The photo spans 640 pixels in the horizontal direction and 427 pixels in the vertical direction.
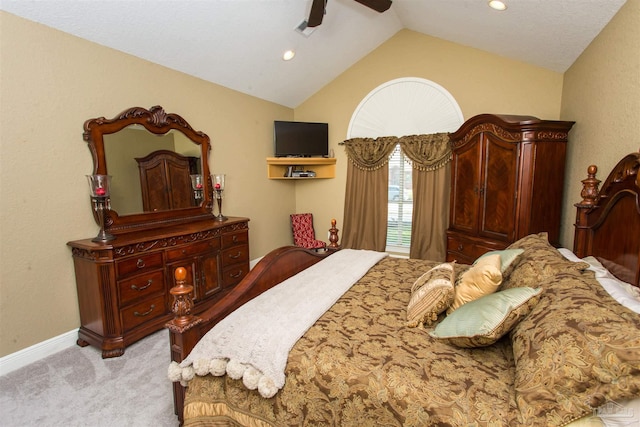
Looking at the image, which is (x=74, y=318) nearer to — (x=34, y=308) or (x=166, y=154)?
(x=34, y=308)

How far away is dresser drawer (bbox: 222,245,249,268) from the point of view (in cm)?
340

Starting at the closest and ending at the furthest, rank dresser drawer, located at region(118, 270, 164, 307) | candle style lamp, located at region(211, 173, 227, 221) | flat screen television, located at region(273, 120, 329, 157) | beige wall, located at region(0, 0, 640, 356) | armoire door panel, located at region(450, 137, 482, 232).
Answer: beige wall, located at region(0, 0, 640, 356)
dresser drawer, located at region(118, 270, 164, 307)
armoire door panel, located at region(450, 137, 482, 232)
candle style lamp, located at region(211, 173, 227, 221)
flat screen television, located at region(273, 120, 329, 157)

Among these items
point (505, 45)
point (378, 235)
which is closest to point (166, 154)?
point (378, 235)

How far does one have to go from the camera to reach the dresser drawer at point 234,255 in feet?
11.2

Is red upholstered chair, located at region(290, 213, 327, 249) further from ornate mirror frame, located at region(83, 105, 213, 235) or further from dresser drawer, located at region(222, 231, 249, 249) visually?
ornate mirror frame, located at region(83, 105, 213, 235)

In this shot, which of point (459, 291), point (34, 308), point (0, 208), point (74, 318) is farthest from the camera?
point (74, 318)

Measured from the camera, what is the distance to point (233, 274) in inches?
138

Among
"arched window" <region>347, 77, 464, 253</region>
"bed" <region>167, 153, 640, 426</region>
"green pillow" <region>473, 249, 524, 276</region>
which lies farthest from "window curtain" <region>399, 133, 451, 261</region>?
"green pillow" <region>473, 249, 524, 276</region>

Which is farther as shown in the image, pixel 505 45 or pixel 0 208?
pixel 505 45

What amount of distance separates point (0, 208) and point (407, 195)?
4.12 m

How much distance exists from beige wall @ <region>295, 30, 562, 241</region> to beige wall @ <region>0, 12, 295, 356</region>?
2.50 m

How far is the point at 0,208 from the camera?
2.14 meters

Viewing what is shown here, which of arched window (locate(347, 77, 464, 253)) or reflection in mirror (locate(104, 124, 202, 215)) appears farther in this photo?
arched window (locate(347, 77, 464, 253))

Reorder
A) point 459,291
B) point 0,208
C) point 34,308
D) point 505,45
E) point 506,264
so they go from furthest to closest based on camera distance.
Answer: point 505,45
point 34,308
point 0,208
point 506,264
point 459,291
